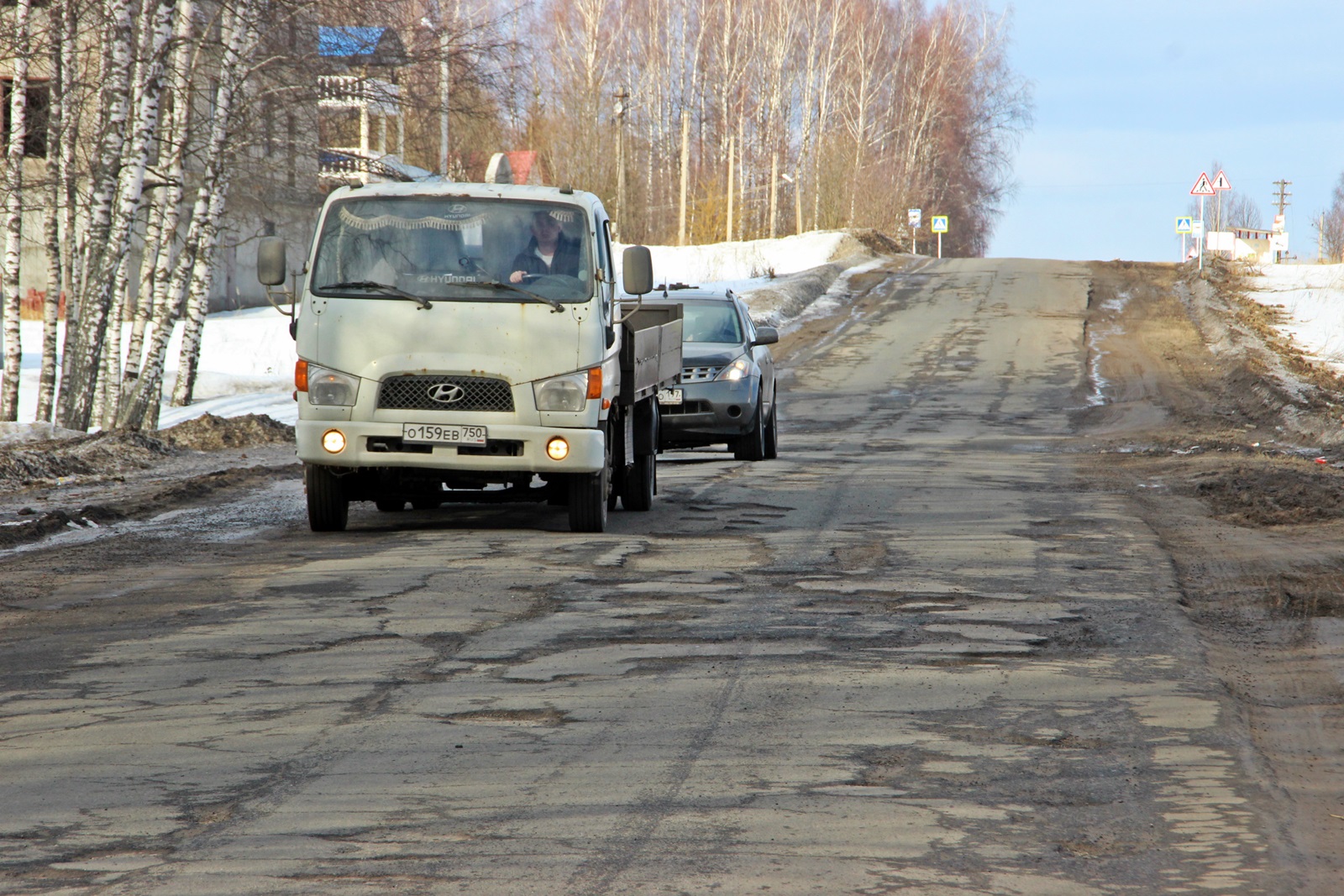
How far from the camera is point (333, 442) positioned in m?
9.41

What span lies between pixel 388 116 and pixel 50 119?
4956 mm

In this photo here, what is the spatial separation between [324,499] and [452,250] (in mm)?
1851

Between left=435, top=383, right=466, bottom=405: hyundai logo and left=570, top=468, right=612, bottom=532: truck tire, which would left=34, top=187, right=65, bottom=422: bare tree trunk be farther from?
left=570, top=468, right=612, bottom=532: truck tire

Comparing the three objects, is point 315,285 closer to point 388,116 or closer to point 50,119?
point 50,119

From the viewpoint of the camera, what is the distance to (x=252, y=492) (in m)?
12.4

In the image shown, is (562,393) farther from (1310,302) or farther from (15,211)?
(1310,302)

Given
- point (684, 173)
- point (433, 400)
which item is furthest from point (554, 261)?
point (684, 173)

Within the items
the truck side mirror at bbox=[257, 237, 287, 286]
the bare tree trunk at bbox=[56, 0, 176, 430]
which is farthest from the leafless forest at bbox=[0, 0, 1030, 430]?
the truck side mirror at bbox=[257, 237, 287, 286]

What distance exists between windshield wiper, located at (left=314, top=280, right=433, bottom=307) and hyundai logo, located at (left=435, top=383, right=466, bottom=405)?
20.9 inches

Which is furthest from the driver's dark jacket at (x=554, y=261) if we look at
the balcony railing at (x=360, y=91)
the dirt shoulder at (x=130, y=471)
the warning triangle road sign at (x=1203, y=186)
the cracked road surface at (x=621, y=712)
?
the warning triangle road sign at (x=1203, y=186)

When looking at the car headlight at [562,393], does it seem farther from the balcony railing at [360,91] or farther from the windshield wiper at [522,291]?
the balcony railing at [360,91]

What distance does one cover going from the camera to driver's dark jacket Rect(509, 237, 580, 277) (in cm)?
977

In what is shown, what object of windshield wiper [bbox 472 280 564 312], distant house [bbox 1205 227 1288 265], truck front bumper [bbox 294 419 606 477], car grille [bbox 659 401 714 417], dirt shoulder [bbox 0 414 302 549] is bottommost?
dirt shoulder [bbox 0 414 302 549]

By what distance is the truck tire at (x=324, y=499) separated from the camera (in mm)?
9812
